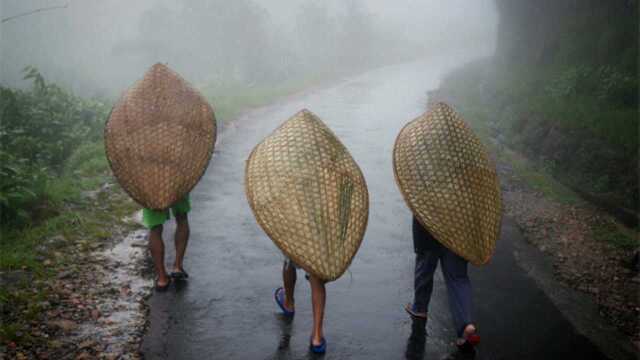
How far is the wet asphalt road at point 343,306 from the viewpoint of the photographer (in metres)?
3.94

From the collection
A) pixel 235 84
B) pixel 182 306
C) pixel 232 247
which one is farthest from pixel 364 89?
pixel 182 306

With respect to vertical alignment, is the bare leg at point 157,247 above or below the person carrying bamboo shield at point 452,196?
below

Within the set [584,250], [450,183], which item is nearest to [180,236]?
[450,183]

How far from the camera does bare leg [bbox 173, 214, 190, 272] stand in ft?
15.9

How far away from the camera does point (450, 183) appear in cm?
376

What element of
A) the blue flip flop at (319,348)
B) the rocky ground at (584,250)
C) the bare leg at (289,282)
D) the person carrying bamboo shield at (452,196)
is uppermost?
the person carrying bamboo shield at (452,196)

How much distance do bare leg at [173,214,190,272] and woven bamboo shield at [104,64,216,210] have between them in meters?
0.38

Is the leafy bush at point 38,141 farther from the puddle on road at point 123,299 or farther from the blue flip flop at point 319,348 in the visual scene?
the blue flip flop at point 319,348

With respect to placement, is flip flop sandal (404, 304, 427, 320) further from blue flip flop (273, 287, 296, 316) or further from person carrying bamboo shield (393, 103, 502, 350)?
blue flip flop (273, 287, 296, 316)

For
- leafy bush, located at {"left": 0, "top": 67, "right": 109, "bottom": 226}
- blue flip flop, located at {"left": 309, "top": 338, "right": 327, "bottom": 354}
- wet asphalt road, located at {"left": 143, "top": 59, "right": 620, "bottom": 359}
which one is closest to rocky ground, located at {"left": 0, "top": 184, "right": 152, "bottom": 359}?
wet asphalt road, located at {"left": 143, "top": 59, "right": 620, "bottom": 359}

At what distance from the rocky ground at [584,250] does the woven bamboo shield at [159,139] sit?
11.8 ft

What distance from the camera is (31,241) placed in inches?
216

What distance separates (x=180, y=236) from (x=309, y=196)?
1.71 m

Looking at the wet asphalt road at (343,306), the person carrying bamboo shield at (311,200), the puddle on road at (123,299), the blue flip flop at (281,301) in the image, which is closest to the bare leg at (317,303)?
the person carrying bamboo shield at (311,200)
